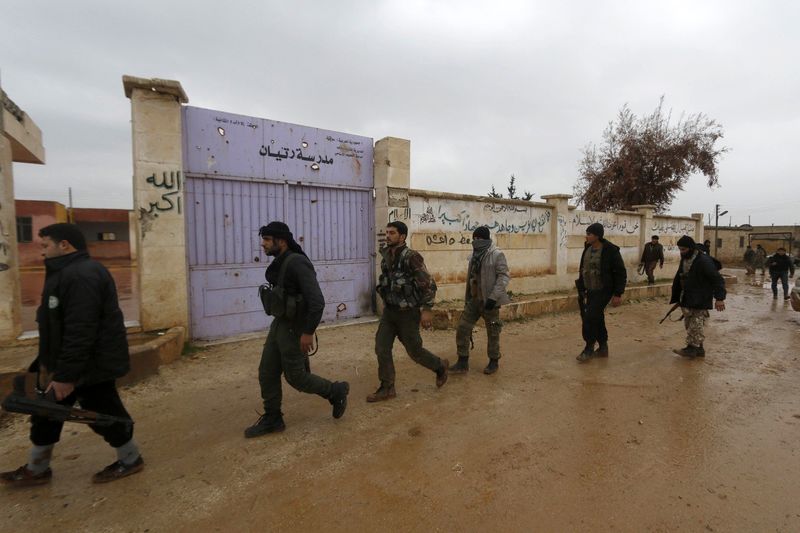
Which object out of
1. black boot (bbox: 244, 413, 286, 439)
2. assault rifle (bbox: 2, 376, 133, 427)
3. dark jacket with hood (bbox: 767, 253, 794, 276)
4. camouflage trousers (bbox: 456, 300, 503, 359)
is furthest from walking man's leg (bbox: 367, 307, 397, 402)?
dark jacket with hood (bbox: 767, 253, 794, 276)

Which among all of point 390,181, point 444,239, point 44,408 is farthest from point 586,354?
point 44,408

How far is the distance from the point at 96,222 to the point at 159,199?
22.5 metres

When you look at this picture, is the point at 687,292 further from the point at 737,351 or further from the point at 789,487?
the point at 789,487

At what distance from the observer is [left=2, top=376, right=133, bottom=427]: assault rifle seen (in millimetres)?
2127

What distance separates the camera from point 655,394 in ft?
13.1

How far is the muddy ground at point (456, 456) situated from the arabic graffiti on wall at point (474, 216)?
3.57 m

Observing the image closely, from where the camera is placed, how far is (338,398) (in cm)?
327

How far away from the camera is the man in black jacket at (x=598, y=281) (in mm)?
4836

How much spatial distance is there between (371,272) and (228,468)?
15.6ft

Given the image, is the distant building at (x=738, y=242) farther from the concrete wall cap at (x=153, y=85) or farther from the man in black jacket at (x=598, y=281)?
the concrete wall cap at (x=153, y=85)

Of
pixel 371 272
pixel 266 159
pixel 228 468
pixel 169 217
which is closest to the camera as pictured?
pixel 228 468

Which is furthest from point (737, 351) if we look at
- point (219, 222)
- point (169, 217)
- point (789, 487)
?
point (169, 217)

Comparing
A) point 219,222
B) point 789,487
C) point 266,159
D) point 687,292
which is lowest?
point 789,487

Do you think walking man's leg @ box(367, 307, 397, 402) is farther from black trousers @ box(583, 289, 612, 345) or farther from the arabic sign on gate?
the arabic sign on gate
